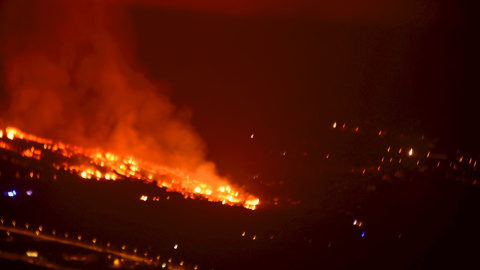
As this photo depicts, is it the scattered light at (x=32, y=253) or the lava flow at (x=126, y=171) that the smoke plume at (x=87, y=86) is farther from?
the scattered light at (x=32, y=253)

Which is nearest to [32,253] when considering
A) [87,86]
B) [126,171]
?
[126,171]

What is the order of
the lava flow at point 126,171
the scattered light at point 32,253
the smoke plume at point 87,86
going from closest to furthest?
1. the scattered light at point 32,253
2. the lava flow at point 126,171
3. the smoke plume at point 87,86

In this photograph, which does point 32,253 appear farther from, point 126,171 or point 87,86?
point 87,86

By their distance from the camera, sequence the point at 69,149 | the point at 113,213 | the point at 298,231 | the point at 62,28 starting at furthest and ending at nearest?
the point at 62,28 < the point at 69,149 < the point at 298,231 < the point at 113,213

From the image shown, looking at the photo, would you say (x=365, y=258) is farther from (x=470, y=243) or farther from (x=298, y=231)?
(x=470, y=243)

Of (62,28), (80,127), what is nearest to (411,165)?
(80,127)

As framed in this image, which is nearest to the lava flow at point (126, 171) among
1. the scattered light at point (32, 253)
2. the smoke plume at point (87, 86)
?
the smoke plume at point (87, 86)

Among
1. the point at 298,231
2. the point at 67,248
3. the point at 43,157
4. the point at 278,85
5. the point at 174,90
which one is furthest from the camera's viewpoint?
the point at 174,90
